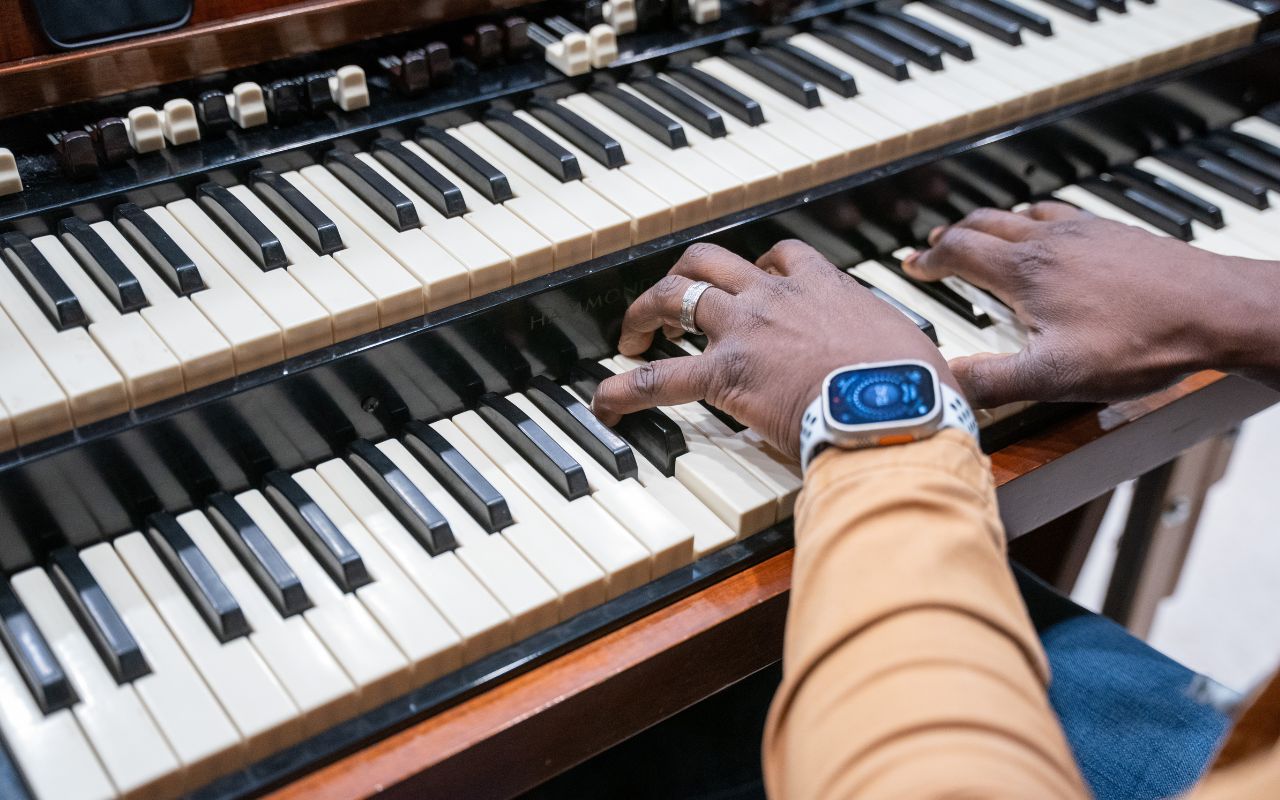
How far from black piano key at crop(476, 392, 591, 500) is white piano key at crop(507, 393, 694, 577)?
0.02 metres

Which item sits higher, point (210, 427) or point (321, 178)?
point (321, 178)

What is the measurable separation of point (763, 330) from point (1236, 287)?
26.3 inches

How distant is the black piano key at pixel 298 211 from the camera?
64.4 inches

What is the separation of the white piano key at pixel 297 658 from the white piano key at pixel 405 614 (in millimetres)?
68

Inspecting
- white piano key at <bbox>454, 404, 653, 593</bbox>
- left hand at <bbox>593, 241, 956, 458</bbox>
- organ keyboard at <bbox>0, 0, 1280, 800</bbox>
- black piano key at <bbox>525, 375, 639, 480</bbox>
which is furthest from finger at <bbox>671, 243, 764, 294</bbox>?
white piano key at <bbox>454, 404, 653, 593</bbox>

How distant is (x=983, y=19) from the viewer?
7.53 ft

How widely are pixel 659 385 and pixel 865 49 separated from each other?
94 cm

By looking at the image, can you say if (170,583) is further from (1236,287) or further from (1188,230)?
(1188,230)

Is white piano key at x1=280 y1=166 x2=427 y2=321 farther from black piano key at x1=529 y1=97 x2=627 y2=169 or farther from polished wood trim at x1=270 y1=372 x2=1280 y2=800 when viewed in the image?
polished wood trim at x1=270 y1=372 x2=1280 y2=800

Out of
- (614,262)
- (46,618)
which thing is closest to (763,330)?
(614,262)

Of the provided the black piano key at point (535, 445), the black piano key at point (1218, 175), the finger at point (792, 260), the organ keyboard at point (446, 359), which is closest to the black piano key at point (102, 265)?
the organ keyboard at point (446, 359)

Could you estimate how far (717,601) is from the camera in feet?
4.74

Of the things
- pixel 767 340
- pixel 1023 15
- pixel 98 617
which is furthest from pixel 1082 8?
pixel 98 617

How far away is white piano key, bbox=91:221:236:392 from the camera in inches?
57.5
